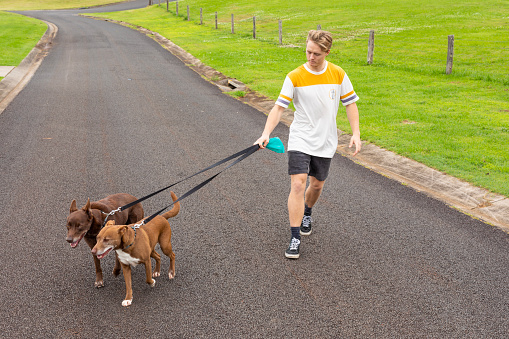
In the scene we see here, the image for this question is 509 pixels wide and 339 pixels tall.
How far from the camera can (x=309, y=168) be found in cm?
503

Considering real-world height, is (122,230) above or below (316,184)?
above

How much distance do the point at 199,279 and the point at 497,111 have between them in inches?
352

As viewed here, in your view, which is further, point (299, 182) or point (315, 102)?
point (299, 182)

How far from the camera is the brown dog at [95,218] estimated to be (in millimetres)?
3834

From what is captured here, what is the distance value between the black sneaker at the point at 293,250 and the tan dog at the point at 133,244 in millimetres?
1214

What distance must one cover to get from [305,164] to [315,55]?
1.12 meters

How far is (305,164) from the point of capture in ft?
15.5

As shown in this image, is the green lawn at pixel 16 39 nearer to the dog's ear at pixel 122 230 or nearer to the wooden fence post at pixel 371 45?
the wooden fence post at pixel 371 45

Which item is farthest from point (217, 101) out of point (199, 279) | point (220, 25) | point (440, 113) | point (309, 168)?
point (220, 25)

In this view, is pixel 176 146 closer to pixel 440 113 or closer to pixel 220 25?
pixel 440 113

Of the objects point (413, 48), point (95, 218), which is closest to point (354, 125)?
point (95, 218)

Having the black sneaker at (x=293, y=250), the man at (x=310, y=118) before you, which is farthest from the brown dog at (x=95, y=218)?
the black sneaker at (x=293, y=250)

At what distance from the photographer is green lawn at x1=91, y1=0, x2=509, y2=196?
27.0 feet

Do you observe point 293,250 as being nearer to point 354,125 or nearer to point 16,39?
point 354,125
